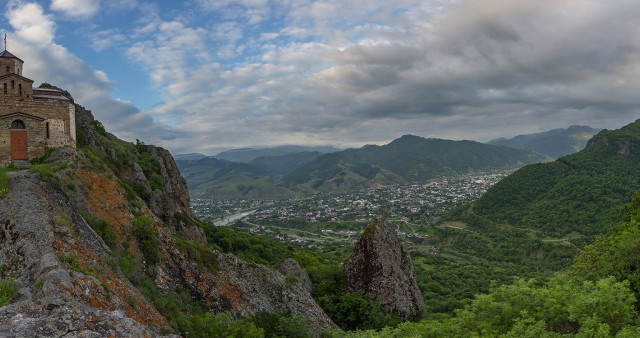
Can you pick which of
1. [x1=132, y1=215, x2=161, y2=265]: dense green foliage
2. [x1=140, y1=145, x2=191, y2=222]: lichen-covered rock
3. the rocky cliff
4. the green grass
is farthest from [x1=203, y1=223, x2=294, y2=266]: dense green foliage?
the green grass

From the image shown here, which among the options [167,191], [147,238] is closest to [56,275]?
[147,238]

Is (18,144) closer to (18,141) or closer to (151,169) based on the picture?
(18,141)

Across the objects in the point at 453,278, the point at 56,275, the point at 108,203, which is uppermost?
the point at 108,203

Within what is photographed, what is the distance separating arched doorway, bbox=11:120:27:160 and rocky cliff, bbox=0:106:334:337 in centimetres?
Answer: 223

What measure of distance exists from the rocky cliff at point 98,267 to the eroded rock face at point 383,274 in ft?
24.9

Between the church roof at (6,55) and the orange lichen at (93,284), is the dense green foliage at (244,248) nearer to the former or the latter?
the church roof at (6,55)

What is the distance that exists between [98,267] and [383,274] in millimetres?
24552

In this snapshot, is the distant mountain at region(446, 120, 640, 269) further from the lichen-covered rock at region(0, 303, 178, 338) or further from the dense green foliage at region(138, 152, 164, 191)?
the lichen-covered rock at region(0, 303, 178, 338)

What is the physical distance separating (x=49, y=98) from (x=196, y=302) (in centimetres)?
1890

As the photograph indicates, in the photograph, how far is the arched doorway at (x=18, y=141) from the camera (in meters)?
21.4

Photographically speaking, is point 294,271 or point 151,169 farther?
point 151,169

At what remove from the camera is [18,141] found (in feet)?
70.9

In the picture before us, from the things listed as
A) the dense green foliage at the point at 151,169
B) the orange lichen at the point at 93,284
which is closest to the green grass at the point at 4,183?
the orange lichen at the point at 93,284

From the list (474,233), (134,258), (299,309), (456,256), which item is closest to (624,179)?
(474,233)
